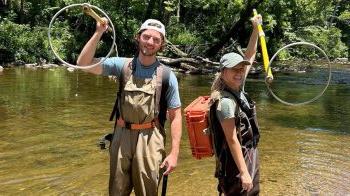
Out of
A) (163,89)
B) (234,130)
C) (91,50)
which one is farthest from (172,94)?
(91,50)

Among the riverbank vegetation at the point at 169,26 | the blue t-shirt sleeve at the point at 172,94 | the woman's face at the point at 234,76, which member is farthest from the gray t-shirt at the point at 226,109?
the riverbank vegetation at the point at 169,26

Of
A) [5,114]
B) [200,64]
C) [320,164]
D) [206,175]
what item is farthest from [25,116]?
[200,64]

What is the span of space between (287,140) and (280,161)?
188cm

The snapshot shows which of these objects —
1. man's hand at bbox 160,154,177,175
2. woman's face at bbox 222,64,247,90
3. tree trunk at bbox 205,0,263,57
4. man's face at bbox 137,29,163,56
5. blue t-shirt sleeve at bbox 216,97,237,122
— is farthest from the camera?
tree trunk at bbox 205,0,263,57

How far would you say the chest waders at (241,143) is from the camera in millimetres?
4422

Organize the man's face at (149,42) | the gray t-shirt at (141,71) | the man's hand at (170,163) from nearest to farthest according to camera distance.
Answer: the man's face at (149,42), the gray t-shirt at (141,71), the man's hand at (170,163)

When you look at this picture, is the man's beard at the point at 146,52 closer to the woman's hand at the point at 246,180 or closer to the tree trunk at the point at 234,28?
the woman's hand at the point at 246,180

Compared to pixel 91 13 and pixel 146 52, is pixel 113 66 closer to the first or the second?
pixel 146 52

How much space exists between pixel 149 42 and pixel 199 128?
35.4 inches

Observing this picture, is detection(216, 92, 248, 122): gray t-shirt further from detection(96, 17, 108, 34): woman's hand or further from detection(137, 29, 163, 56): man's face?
detection(96, 17, 108, 34): woman's hand

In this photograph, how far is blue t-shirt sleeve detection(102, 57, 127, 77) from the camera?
15.1 feet

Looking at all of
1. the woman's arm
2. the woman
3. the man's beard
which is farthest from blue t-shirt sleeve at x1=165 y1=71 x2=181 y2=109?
the woman's arm

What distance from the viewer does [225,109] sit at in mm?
4262

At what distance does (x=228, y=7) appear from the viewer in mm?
34531
